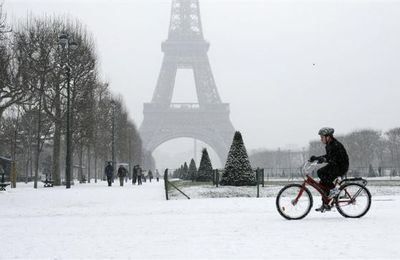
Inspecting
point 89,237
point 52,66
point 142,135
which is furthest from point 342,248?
point 142,135

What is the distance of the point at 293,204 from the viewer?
9.52m

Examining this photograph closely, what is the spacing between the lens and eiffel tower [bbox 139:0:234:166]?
94.8 meters

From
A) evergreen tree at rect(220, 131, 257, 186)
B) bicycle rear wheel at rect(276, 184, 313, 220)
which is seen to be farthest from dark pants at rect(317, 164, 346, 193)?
evergreen tree at rect(220, 131, 257, 186)

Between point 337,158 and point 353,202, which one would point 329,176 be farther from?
point 353,202

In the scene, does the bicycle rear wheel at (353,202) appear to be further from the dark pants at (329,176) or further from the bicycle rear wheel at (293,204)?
the bicycle rear wheel at (293,204)

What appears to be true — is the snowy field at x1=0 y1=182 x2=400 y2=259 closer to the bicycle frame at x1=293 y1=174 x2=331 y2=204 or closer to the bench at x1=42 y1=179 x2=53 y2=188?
the bicycle frame at x1=293 y1=174 x2=331 y2=204

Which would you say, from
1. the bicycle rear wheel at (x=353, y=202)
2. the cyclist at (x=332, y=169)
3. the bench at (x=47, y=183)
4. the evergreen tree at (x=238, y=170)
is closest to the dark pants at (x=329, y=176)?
the cyclist at (x=332, y=169)

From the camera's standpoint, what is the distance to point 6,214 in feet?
39.1

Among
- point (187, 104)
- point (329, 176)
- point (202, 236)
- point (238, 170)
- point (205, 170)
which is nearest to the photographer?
point (202, 236)

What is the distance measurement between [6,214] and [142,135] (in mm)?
80913

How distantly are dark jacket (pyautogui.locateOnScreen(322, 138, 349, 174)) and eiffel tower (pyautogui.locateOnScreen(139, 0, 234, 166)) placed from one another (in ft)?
266

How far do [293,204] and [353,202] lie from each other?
3.55 ft

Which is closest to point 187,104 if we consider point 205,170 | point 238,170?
point 205,170

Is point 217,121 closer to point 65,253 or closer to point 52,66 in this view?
point 52,66
